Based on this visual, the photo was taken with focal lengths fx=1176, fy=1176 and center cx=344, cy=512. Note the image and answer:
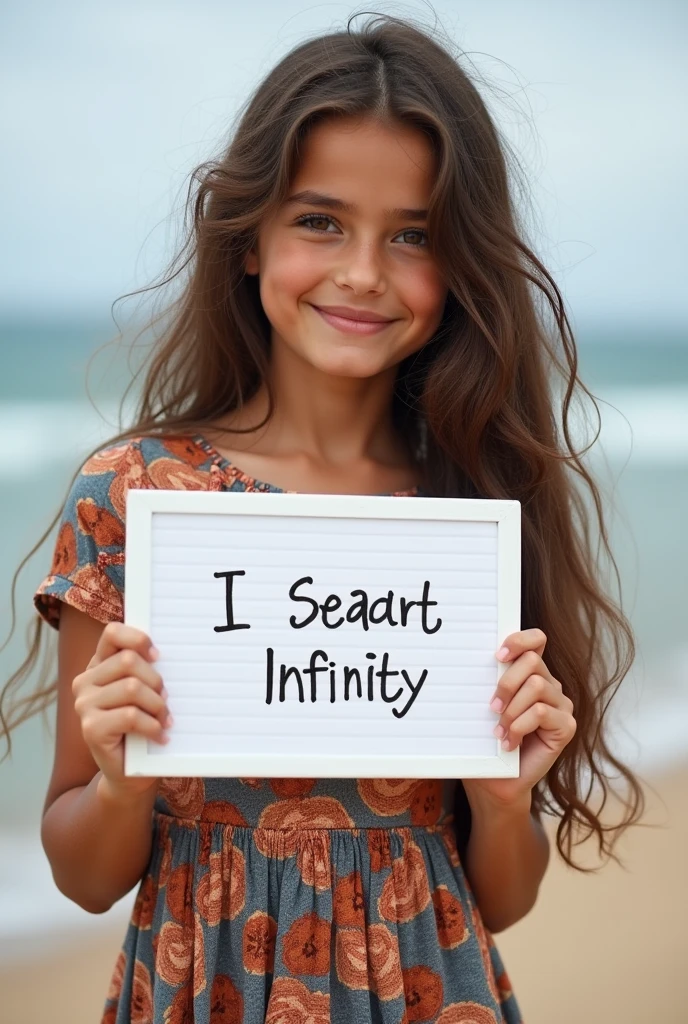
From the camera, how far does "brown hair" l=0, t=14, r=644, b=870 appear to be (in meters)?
1.57

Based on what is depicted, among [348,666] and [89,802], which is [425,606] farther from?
[89,802]

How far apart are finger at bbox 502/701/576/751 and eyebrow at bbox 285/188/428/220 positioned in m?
0.65

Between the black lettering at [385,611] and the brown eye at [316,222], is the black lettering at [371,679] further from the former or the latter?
the brown eye at [316,222]

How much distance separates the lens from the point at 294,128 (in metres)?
1.52

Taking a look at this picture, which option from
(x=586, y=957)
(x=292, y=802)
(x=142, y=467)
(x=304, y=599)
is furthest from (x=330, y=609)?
(x=586, y=957)

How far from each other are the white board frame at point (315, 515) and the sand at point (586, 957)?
64.9 inches

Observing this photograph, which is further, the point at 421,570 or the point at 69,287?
the point at 69,287

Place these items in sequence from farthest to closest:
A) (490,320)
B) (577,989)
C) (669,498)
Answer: (669,498)
(577,989)
(490,320)

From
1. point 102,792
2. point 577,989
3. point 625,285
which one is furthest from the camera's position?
point 625,285

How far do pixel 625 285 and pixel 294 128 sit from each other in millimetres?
14646

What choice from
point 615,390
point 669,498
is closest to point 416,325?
point 669,498

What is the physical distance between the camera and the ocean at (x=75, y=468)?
3277 mm

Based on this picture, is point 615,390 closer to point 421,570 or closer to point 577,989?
point 577,989

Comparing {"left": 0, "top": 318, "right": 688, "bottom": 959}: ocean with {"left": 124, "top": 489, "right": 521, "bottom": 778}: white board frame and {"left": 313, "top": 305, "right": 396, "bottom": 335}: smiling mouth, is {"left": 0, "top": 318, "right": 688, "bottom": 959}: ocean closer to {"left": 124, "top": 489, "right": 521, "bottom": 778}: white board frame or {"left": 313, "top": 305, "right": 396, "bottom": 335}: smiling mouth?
{"left": 313, "top": 305, "right": 396, "bottom": 335}: smiling mouth
